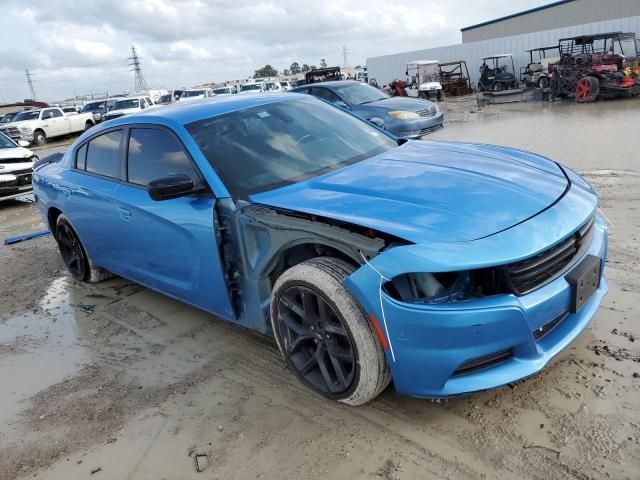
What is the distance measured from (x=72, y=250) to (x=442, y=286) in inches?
164

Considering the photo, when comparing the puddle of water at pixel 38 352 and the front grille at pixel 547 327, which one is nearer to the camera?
the front grille at pixel 547 327

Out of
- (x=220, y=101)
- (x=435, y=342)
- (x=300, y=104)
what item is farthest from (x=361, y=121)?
(x=435, y=342)

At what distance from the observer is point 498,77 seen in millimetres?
27828

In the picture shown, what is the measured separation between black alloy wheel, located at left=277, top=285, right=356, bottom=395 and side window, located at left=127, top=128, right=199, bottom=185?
1047 mm

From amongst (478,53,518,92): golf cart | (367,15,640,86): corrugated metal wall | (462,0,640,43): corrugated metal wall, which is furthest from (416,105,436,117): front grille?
(462,0,640,43): corrugated metal wall

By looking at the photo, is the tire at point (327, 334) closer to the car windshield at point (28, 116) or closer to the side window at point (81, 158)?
the side window at point (81, 158)

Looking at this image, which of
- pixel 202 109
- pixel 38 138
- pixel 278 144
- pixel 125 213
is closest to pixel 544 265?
→ pixel 278 144

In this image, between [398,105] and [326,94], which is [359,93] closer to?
[326,94]

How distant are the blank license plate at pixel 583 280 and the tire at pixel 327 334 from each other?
0.94m

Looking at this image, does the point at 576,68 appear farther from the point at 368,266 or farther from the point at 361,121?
the point at 368,266

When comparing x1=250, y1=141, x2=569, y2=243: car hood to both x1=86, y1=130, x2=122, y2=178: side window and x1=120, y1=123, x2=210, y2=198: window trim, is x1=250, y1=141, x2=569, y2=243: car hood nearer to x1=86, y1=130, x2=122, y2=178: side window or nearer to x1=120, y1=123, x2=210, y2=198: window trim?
x1=120, y1=123, x2=210, y2=198: window trim

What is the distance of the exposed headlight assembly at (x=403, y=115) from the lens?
1071 centimetres

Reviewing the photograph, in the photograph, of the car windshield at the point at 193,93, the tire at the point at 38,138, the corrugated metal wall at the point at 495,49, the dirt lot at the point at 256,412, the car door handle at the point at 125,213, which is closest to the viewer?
the dirt lot at the point at 256,412

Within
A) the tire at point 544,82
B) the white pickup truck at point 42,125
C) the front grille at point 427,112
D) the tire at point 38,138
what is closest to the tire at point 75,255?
the front grille at point 427,112
